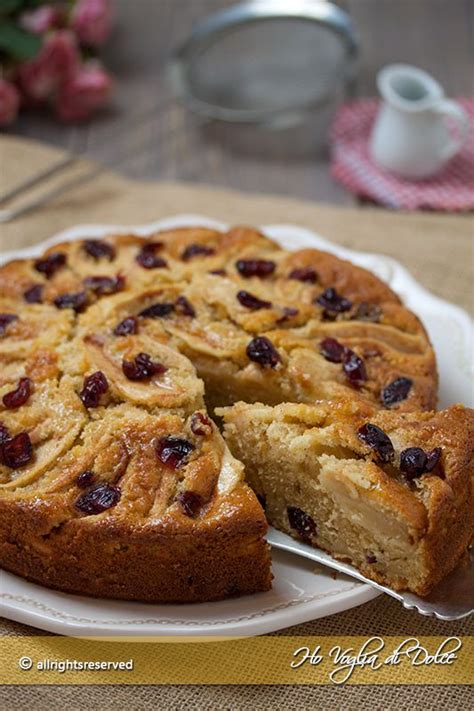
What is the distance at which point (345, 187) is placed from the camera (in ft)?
20.7

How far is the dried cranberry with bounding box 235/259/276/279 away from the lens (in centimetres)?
429

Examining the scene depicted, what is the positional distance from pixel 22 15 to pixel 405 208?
3.06m

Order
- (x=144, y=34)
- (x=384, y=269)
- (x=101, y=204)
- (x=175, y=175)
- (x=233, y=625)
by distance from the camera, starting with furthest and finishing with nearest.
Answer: (x=144, y=34), (x=175, y=175), (x=101, y=204), (x=384, y=269), (x=233, y=625)

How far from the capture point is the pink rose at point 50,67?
6.57 m

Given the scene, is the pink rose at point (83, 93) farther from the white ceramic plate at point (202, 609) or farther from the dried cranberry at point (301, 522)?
the white ceramic plate at point (202, 609)

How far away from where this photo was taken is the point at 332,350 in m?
3.88

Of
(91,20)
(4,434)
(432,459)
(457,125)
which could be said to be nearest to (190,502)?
(4,434)

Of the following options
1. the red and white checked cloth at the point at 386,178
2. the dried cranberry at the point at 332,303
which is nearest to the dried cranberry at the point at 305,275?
the dried cranberry at the point at 332,303

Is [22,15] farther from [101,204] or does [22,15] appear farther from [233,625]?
[233,625]

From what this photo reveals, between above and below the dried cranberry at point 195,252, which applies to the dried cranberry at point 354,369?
above

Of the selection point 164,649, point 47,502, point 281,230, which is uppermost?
point 281,230

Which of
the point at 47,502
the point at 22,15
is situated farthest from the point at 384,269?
the point at 22,15

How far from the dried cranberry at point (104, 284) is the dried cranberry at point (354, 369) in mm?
1072

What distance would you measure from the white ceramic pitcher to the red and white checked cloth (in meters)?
0.10
